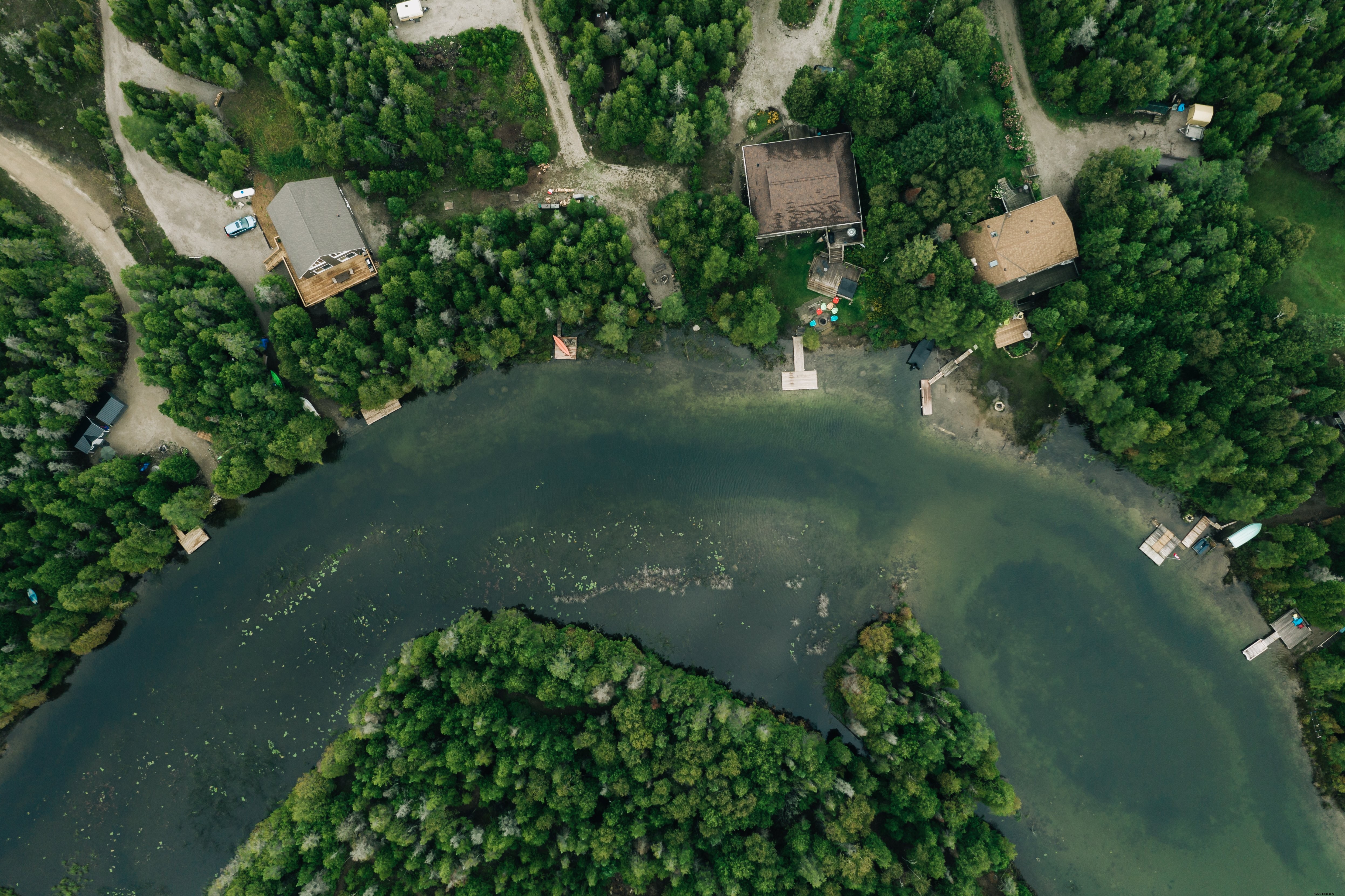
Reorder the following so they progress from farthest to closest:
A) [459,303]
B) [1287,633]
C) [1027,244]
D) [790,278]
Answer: [790,278]
[1287,633]
[459,303]
[1027,244]

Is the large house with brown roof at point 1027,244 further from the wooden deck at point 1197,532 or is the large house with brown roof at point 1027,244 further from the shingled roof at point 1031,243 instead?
the wooden deck at point 1197,532

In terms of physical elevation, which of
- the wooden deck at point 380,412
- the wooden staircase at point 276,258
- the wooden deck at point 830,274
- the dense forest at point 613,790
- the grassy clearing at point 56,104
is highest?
the grassy clearing at point 56,104

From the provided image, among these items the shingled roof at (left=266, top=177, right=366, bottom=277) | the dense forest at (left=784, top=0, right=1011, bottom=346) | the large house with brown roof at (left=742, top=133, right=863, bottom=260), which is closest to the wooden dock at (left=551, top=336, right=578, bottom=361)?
the shingled roof at (left=266, top=177, right=366, bottom=277)

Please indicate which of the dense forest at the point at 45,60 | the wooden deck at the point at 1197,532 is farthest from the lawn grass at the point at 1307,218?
the dense forest at the point at 45,60

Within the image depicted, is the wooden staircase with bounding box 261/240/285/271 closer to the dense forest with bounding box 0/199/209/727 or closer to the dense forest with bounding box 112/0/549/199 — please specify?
the dense forest with bounding box 112/0/549/199

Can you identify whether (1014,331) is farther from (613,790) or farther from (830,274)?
(613,790)

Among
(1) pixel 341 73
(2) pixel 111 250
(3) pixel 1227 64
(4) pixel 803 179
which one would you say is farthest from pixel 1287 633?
(2) pixel 111 250

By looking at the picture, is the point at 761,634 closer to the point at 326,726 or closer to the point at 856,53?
the point at 326,726
